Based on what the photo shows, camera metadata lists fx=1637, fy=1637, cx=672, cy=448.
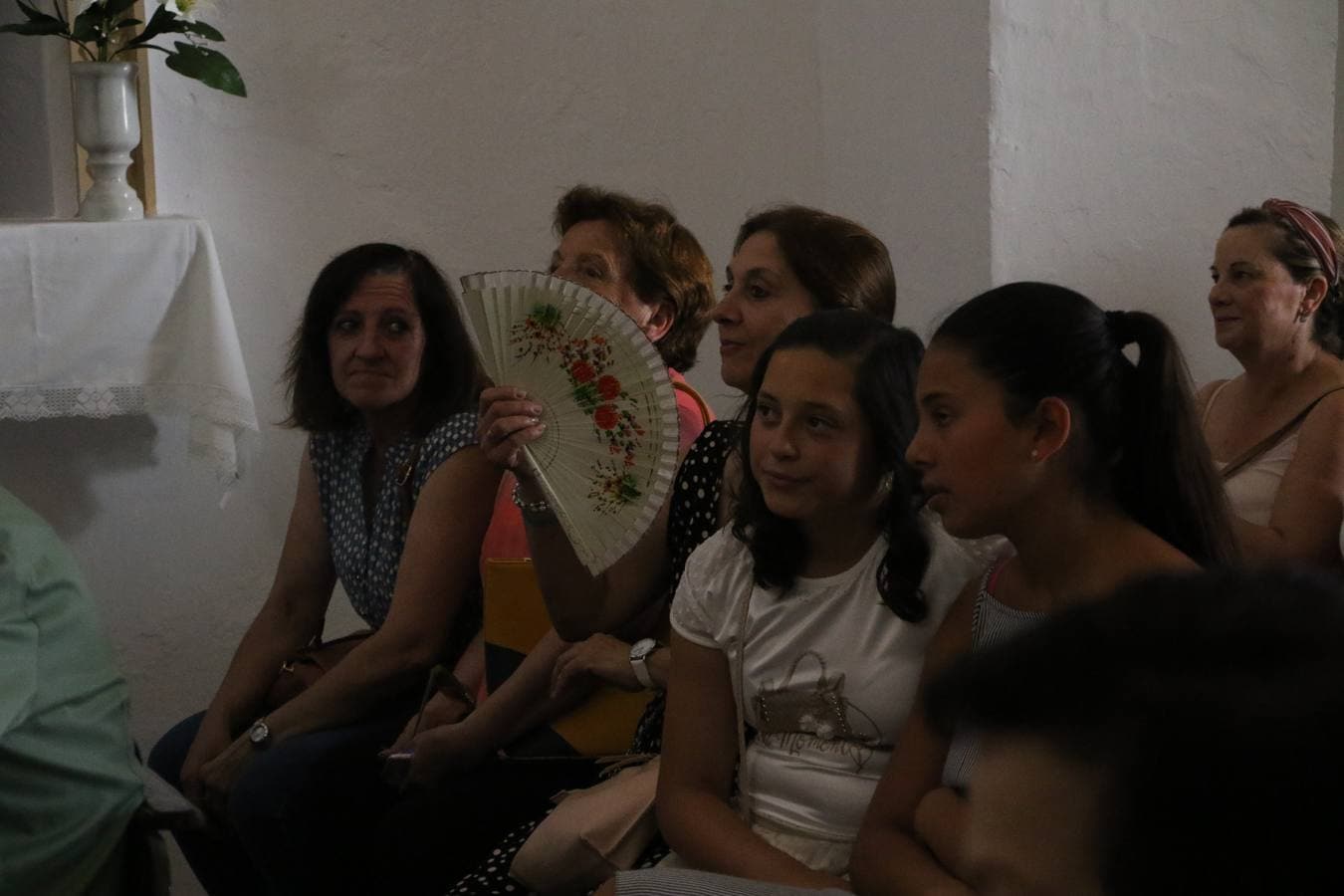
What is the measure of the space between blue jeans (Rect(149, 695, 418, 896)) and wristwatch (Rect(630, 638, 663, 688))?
0.59 meters

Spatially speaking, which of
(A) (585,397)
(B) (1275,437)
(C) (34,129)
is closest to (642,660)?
(A) (585,397)

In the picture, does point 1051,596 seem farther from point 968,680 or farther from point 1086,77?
point 1086,77

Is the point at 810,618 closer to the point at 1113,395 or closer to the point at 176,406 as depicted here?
the point at 1113,395

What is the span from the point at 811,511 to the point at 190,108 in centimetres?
235

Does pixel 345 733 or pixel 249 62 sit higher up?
pixel 249 62

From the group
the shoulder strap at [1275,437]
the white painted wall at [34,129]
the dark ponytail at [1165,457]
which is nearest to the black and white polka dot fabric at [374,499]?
the white painted wall at [34,129]

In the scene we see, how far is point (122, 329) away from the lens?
11.5 feet

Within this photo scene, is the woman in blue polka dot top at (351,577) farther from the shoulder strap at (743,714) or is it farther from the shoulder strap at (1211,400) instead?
the shoulder strap at (1211,400)

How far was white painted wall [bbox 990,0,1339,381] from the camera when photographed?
317 cm

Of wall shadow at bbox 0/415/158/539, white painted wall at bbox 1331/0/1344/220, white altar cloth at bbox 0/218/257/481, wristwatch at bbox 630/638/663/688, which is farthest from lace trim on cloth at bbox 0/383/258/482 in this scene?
white painted wall at bbox 1331/0/1344/220

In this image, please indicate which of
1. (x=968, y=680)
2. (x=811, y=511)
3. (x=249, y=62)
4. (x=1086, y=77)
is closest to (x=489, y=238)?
(x=249, y=62)

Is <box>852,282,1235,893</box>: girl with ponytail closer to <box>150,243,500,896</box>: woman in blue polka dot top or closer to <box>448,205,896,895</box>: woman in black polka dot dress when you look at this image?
<box>448,205,896,895</box>: woman in black polka dot dress

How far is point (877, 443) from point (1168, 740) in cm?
140

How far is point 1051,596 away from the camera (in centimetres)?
180
